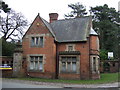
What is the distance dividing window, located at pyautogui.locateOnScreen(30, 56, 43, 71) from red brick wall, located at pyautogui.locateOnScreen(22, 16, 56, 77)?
2.45 feet

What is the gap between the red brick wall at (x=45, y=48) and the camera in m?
26.4

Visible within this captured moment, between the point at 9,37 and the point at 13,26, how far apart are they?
121 inches

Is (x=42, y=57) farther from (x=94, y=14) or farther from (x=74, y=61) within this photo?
(x=94, y=14)

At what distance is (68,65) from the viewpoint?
26141mm

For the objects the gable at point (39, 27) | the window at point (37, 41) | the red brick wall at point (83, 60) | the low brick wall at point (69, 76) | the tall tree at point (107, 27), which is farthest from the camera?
the tall tree at point (107, 27)

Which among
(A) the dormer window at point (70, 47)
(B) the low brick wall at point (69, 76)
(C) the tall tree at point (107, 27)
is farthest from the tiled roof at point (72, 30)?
(C) the tall tree at point (107, 27)

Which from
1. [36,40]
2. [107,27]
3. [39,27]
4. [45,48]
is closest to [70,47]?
[45,48]

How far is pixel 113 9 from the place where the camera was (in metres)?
60.7

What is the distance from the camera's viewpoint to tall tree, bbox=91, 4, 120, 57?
5581cm

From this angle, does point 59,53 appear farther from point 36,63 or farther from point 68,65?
point 36,63

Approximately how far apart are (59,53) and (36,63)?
379cm

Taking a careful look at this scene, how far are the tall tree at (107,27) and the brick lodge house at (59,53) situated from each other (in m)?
28.7

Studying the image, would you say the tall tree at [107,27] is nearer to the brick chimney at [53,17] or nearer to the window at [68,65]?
the brick chimney at [53,17]

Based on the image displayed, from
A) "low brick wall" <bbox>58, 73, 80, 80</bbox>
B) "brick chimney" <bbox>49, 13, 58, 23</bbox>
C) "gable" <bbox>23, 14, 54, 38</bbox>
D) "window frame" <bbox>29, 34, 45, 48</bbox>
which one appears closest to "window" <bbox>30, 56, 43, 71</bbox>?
"window frame" <bbox>29, 34, 45, 48</bbox>
